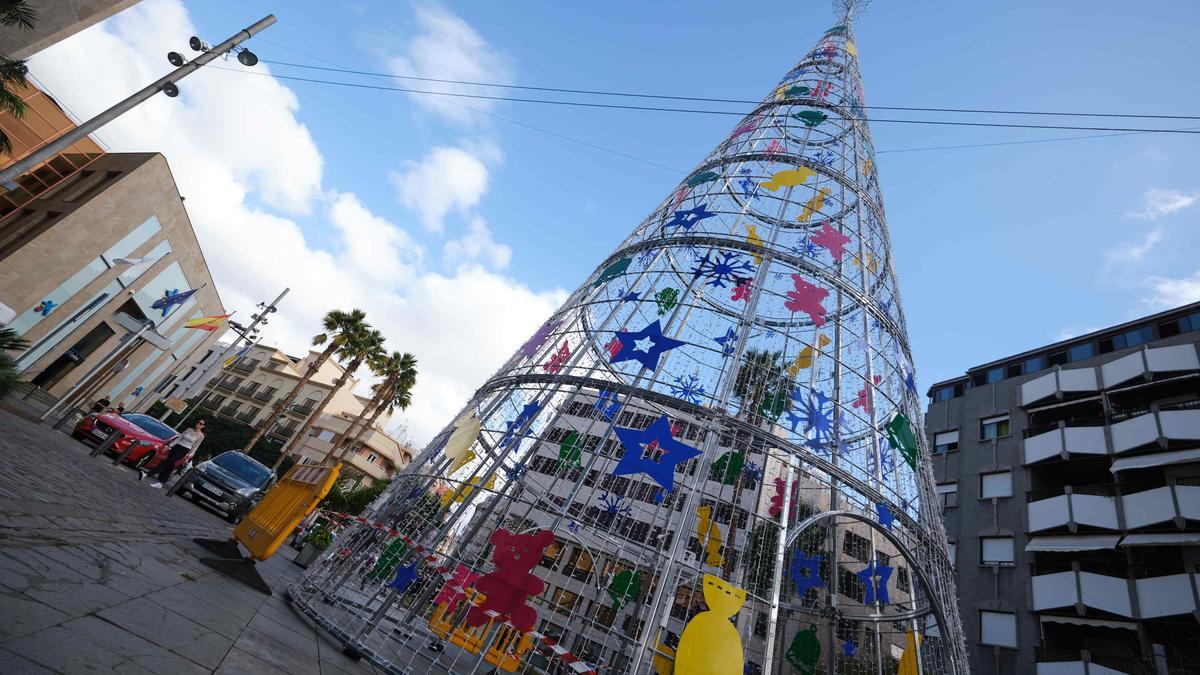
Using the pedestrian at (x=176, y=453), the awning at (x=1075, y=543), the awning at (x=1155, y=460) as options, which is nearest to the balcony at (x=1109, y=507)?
the awning at (x=1075, y=543)

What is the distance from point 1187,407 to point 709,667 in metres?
25.0

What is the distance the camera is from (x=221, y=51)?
407 inches

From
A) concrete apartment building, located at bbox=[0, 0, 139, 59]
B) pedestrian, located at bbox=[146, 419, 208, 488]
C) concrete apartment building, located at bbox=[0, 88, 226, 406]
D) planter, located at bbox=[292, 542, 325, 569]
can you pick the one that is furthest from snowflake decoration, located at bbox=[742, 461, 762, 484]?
concrete apartment building, located at bbox=[0, 88, 226, 406]

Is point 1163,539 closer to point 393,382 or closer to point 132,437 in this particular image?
point 132,437

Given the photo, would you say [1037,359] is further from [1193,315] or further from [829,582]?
[829,582]

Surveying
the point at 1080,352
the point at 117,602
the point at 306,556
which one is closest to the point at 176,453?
the point at 306,556

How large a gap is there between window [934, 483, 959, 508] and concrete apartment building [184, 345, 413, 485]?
55.6 m

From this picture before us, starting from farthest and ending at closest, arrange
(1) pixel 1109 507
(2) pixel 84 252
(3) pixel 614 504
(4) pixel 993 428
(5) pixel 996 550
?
(4) pixel 993 428 → (2) pixel 84 252 → (5) pixel 996 550 → (1) pixel 1109 507 → (3) pixel 614 504

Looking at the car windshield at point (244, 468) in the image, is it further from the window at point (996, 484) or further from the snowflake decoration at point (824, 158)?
the window at point (996, 484)

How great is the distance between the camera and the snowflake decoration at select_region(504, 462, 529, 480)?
604cm

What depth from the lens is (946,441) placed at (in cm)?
2694

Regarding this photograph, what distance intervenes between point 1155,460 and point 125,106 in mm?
31615

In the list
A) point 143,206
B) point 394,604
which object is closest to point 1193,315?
point 394,604

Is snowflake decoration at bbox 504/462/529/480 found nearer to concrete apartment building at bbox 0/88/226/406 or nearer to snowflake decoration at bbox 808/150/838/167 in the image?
snowflake decoration at bbox 808/150/838/167
